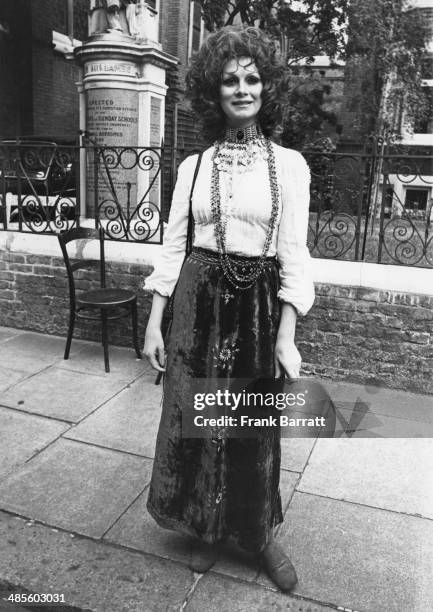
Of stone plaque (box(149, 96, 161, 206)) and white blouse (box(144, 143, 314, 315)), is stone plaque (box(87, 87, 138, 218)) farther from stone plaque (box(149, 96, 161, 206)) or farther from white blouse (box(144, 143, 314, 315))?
white blouse (box(144, 143, 314, 315))

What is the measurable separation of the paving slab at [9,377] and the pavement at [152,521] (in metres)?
0.03

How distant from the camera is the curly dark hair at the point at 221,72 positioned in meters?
2.15

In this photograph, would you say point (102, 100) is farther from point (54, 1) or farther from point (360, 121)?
point (54, 1)

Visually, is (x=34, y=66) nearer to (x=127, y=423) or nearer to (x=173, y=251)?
(x=127, y=423)

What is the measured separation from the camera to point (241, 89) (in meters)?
2.16

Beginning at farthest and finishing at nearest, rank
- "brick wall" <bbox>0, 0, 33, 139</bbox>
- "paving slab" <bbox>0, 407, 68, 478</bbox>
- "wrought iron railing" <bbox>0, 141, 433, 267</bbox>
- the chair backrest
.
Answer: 1. "brick wall" <bbox>0, 0, 33, 139</bbox>
2. the chair backrest
3. "wrought iron railing" <bbox>0, 141, 433, 267</bbox>
4. "paving slab" <bbox>0, 407, 68, 478</bbox>

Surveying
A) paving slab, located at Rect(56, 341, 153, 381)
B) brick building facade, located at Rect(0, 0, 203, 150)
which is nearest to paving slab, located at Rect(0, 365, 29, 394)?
paving slab, located at Rect(56, 341, 153, 381)

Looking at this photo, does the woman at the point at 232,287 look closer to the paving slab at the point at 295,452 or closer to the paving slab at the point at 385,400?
the paving slab at the point at 295,452

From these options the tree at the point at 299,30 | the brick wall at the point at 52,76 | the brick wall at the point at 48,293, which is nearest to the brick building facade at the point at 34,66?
the brick wall at the point at 52,76

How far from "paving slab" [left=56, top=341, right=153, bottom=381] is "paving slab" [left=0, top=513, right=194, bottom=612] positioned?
2.17m

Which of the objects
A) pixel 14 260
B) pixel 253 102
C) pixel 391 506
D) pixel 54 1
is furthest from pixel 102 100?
pixel 54 1

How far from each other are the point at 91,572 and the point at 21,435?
1462 millimetres

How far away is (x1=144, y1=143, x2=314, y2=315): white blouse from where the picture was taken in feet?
7.12

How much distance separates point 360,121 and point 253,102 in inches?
517
